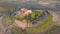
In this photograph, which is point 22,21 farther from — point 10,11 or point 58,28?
point 58,28

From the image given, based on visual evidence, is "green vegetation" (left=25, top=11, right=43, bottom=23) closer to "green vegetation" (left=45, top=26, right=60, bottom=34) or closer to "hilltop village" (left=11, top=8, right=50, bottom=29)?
"hilltop village" (left=11, top=8, right=50, bottom=29)

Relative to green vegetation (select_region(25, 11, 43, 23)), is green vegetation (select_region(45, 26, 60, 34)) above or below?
below

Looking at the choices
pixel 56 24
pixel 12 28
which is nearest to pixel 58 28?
pixel 56 24

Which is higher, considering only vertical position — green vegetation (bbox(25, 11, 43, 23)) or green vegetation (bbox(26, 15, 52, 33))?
green vegetation (bbox(25, 11, 43, 23))

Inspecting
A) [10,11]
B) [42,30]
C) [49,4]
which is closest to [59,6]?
[49,4]

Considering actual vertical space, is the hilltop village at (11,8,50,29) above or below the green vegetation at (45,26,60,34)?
above

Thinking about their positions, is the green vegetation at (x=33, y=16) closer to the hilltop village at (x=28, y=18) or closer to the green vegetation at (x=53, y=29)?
the hilltop village at (x=28, y=18)

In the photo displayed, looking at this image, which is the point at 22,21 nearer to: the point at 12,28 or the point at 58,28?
the point at 12,28

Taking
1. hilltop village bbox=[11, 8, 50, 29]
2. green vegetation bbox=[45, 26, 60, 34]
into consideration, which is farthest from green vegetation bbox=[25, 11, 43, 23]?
green vegetation bbox=[45, 26, 60, 34]

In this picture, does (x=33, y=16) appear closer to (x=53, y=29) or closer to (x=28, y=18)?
(x=28, y=18)

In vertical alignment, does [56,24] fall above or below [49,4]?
below
